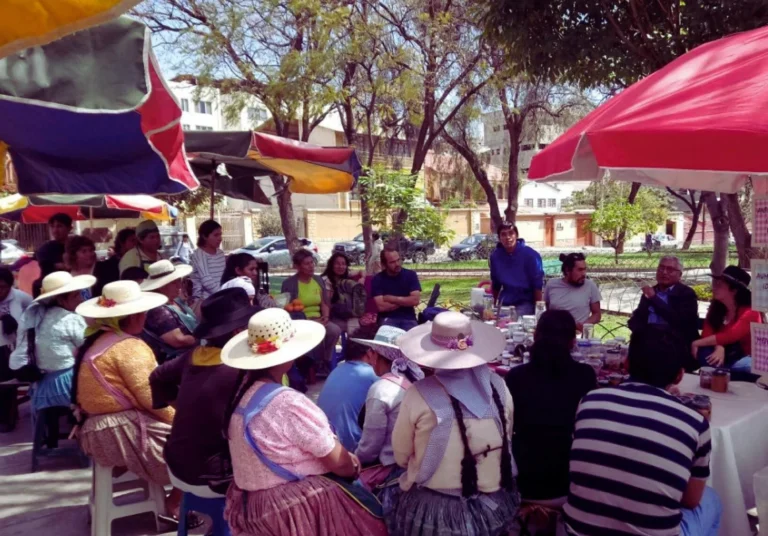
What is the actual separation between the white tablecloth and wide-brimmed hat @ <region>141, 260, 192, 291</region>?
363 cm

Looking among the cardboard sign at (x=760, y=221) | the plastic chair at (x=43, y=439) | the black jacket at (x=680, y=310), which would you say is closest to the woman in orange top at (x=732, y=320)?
the black jacket at (x=680, y=310)

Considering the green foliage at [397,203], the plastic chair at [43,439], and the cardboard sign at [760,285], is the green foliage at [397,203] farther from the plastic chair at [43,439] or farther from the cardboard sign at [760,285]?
the cardboard sign at [760,285]

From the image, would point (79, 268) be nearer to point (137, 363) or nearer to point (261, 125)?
point (137, 363)

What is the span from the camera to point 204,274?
6.14 metres

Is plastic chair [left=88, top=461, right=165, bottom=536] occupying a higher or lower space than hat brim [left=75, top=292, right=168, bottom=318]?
lower

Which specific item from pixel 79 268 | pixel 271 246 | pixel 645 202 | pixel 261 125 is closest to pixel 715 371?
pixel 79 268

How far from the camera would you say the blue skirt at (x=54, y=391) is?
4418mm

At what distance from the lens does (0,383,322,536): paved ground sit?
3.71 meters

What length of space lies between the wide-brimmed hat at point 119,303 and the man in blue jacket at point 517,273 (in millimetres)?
3496

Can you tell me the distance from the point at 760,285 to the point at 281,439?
263 cm

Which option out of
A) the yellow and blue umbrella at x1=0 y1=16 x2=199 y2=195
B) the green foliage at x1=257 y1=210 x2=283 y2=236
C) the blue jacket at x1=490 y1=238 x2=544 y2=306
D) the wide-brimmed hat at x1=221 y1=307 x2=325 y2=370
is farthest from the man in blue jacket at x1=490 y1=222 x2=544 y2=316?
the green foliage at x1=257 y1=210 x2=283 y2=236

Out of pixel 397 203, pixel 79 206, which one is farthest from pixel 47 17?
pixel 397 203

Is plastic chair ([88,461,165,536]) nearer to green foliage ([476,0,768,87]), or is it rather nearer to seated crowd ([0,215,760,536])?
seated crowd ([0,215,760,536])

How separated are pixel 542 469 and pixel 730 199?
5.30 m
